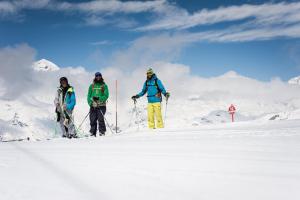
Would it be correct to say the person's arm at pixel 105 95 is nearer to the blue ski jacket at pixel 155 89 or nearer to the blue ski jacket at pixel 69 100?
the blue ski jacket at pixel 69 100

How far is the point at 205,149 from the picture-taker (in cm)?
545

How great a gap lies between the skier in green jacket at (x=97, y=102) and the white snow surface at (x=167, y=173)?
7.76 metres

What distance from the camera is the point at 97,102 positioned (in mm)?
13953

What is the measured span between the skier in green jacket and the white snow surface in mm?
7760

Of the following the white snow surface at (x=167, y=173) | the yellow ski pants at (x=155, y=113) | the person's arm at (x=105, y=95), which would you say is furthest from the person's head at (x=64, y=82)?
the white snow surface at (x=167, y=173)

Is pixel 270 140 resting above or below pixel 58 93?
below

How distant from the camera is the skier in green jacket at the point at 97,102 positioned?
13.8 m

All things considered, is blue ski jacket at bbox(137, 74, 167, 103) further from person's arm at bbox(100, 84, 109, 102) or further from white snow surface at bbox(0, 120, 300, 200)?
white snow surface at bbox(0, 120, 300, 200)

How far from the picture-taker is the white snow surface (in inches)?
131

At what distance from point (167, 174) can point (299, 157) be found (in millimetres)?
1533

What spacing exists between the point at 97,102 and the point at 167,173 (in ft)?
33.2

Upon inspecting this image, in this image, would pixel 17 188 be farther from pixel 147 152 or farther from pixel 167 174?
pixel 147 152

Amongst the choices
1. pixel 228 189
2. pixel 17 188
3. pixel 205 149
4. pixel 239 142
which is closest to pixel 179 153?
pixel 205 149

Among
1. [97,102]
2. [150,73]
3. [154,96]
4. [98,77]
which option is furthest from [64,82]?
[154,96]
